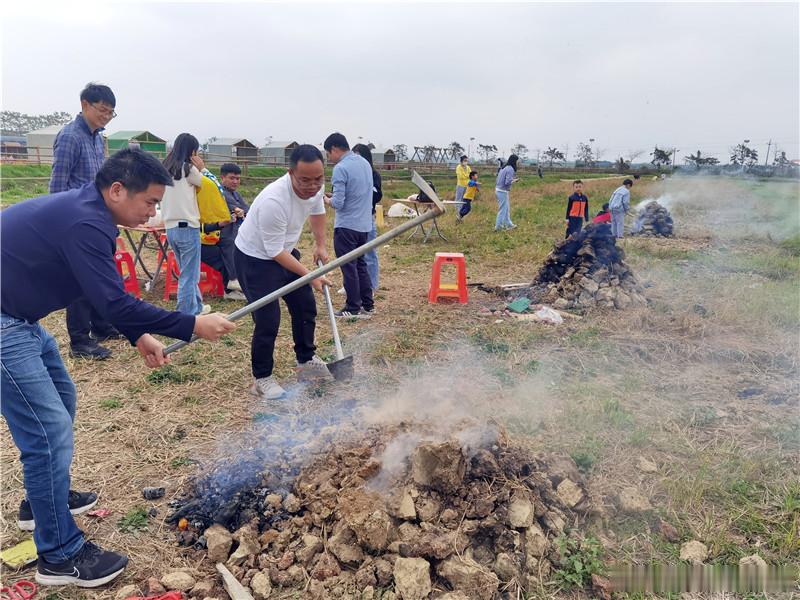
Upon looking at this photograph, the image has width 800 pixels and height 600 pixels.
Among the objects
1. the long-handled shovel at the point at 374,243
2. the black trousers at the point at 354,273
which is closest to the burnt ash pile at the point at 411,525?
the long-handled shovel at the point at 374,243

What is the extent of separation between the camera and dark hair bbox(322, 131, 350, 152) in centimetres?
534

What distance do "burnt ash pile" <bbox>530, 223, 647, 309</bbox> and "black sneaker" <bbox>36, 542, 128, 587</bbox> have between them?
Answer: 17.3 feet

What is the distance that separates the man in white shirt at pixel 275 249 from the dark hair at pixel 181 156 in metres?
1.41

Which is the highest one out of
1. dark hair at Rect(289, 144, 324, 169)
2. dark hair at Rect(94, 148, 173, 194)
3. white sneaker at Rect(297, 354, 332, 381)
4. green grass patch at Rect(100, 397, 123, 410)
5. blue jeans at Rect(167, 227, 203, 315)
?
dark hair at Rect(289, 144, 324, 169)

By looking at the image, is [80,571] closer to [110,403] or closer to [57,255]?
[57,255]

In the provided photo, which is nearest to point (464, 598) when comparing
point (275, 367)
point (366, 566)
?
point (366, 566)

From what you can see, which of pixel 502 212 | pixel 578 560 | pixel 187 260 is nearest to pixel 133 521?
pixel 578 560

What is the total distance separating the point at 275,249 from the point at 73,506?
180 cm

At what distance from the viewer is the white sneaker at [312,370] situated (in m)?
4.08

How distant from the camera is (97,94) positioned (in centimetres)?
385

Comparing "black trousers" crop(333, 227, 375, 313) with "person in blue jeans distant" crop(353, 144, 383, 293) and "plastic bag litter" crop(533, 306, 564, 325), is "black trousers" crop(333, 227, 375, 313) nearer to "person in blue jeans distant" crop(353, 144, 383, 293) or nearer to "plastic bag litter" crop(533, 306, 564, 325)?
"person in blue jeans distant" crop(353, 144, 383, 293)

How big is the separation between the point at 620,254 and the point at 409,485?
5217mm

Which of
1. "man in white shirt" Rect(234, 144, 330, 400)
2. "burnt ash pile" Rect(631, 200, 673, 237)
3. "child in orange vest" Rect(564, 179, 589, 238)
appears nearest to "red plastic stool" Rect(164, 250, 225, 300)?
"man in white shirt" Rect(234, 144, 330, 400)

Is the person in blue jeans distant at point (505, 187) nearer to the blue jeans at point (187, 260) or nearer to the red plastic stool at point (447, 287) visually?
the red plastic stool at point (447, 287)
